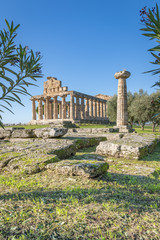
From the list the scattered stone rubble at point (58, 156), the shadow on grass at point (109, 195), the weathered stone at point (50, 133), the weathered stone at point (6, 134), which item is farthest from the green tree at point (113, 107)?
the shadow on grass at point (109, 195)

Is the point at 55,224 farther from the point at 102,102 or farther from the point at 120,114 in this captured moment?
the point at 102,102

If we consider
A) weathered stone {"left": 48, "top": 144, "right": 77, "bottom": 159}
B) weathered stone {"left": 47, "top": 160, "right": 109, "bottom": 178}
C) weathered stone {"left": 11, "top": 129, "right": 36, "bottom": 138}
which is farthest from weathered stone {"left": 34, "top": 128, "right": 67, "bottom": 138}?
weathered stone {"left": 47, "top": 160, "right": 109, "bottom": 178}

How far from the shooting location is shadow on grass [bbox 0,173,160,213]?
2.39 m

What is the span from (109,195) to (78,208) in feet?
2.17

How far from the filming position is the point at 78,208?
2.21 metres

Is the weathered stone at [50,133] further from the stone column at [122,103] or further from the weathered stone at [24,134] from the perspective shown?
the stone column at [122,103]

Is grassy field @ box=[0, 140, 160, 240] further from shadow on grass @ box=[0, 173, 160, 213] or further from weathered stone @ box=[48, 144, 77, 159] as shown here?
weathered stone @ box=[48, 144, 77, 159]

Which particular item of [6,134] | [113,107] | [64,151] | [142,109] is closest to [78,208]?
[64,151]

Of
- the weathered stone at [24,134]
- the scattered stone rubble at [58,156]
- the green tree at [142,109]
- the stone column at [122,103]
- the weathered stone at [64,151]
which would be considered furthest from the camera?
the green tree at [142,109]

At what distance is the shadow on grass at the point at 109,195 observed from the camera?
2.39 meters

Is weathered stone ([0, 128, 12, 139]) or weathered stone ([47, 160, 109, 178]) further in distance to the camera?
weathered stone ([0, 128, 12, 139])

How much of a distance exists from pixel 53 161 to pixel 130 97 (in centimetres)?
2884

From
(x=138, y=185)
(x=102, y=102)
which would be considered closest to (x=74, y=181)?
(x=138, y=185)

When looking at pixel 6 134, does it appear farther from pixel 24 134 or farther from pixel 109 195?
pixel 109 195
